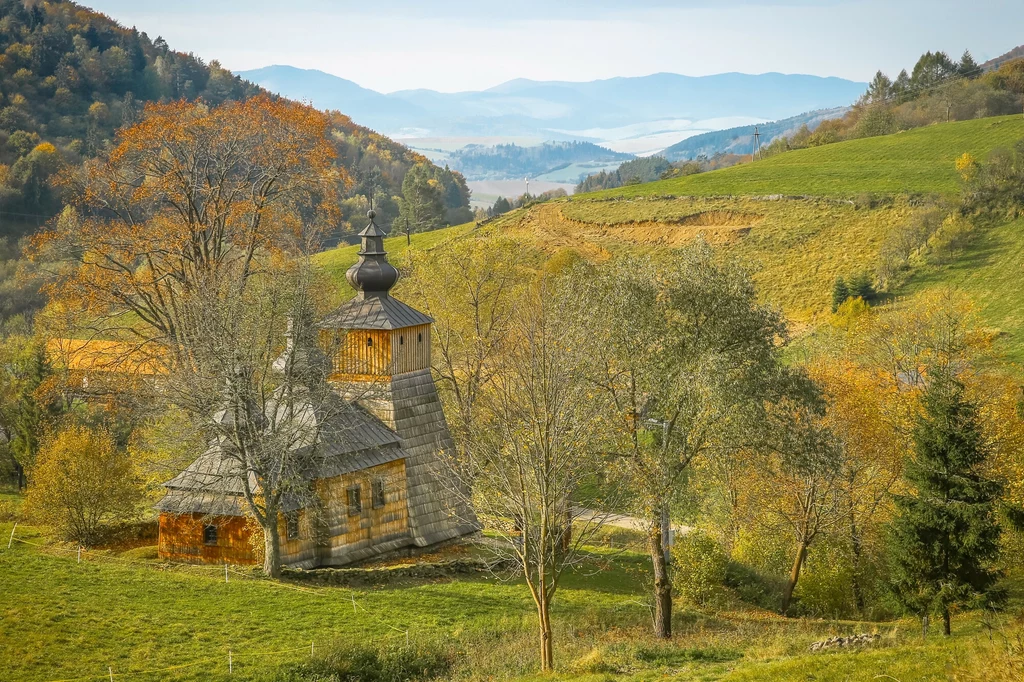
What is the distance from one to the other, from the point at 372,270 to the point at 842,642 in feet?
61.9

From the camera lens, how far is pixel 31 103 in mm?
105375

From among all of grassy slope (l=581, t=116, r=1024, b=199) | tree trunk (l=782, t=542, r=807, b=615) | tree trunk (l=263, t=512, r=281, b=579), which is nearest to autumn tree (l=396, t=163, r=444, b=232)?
grassy slope (l=581, t=116, r=1024, b=199)

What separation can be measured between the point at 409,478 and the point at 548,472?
472 inches

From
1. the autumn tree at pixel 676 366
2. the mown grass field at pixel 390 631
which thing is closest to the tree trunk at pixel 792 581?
the mown grass field at pixel 390 631

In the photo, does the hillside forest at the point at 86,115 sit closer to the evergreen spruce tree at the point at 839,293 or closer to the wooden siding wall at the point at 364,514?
the evergreen spruce tree at the point at 839,293

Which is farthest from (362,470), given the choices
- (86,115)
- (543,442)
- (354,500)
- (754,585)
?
(86,115)

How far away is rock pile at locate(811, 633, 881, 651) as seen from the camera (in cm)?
1967

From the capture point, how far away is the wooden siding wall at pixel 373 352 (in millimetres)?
30797

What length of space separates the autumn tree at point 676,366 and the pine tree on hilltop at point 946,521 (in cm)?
369

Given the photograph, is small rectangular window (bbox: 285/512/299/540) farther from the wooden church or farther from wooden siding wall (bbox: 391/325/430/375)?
wooden siding wall (bbox: 391/325/430/375)

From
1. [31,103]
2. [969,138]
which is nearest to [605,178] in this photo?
[969,138]

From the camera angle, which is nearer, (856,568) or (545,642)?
(545,642)

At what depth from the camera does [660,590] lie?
2378cm

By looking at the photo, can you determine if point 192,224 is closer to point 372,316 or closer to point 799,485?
point 372,316
